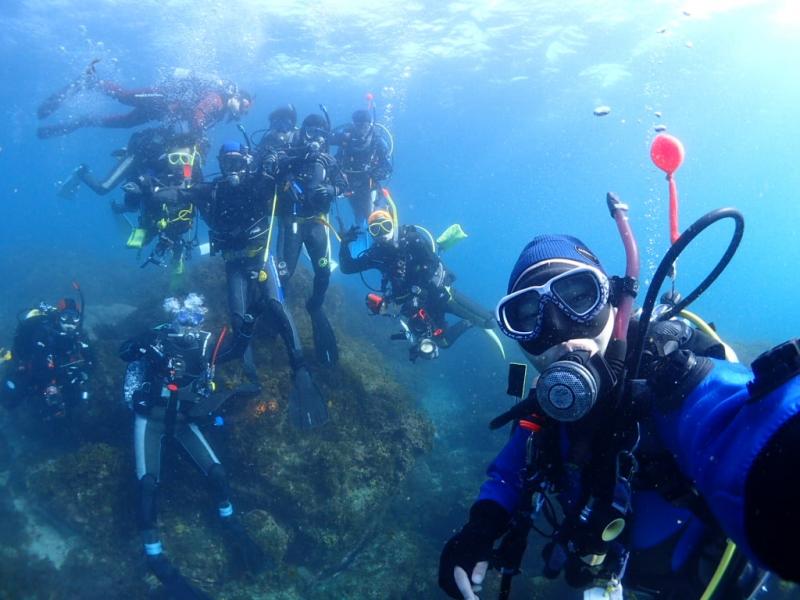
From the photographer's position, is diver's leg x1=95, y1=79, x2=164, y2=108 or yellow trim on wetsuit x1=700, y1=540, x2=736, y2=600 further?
diver's leg x1=95, y1=79, x2=164, y2=108

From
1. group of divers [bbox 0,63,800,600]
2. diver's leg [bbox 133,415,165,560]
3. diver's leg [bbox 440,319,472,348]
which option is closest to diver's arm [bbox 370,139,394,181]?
diver's leg [bbox 440,319,472,348]

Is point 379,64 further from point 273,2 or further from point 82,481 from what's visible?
point 82,481

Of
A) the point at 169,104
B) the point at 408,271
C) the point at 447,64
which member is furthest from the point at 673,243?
the point at 447,64

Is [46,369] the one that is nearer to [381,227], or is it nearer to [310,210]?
[310,210]

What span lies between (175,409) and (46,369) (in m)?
2.97

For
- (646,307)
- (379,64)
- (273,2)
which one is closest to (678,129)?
(379,64)

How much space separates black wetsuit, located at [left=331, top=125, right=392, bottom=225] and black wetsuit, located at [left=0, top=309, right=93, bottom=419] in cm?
753

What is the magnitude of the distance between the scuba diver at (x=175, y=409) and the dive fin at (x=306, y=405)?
1196 mm

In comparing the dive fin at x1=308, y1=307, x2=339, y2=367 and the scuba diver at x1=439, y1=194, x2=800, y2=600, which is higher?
the scuba diver at x1=439, y1=194, x2=800, y2=600

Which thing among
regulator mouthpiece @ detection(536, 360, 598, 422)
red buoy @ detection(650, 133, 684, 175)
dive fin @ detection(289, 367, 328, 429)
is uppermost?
red buoy @ detection(650, 133, 684, 175)

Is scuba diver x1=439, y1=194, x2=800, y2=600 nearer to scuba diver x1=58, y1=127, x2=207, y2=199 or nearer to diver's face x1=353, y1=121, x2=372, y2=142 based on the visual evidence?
diver's face x1=353, y1=121, x2=372, y2=142

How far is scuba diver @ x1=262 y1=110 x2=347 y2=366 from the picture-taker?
8.63 meters

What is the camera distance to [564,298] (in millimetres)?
2293

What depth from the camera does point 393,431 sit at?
9016 millimetres
